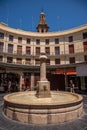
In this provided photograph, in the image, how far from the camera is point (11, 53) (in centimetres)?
2495

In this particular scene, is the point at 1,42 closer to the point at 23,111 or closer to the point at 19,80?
the point at 19,80

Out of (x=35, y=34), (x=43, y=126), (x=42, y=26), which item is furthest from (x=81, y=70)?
(x=42, y=26)

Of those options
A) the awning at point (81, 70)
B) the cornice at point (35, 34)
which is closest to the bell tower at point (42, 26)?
the cornice at point (35, 34)

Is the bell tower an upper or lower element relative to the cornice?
upper

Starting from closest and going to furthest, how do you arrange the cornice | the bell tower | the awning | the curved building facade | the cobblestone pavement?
the cobblestone pavement
the awning
the curved building facade
the cornice
the bell tower

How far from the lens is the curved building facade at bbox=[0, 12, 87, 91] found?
2244 centimetres

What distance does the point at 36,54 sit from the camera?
2731 centimetres

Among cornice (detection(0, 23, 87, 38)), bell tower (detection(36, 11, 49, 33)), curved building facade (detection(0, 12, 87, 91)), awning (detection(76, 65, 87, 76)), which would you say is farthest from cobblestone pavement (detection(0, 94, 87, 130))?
bell tower (detection(36, 11, 49, 33))

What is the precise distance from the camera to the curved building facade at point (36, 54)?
22.4m

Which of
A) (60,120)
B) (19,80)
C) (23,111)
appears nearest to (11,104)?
(23,111)

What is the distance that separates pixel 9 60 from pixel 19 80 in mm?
5255

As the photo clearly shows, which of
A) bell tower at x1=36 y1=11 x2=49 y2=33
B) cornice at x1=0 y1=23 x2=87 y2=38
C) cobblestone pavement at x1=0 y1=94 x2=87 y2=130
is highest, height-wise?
bell tower at x1=36 y1=11 x2=49 y2=33

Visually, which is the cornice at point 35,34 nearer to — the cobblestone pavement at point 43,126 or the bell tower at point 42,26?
the bell tower at point 42,26

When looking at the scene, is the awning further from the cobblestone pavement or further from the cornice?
the cobblestone pavement
